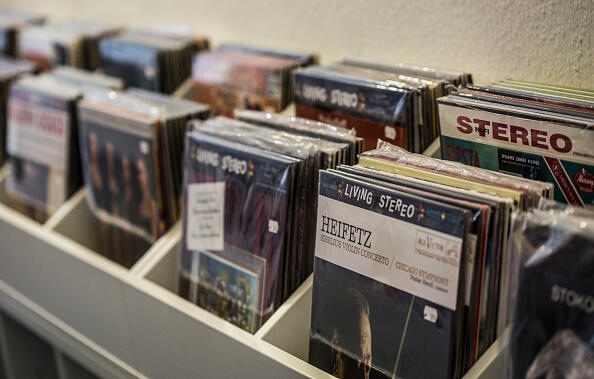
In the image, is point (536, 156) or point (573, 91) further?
point (573, 91)

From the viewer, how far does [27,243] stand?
168 centimetres

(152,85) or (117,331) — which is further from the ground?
(152,85)

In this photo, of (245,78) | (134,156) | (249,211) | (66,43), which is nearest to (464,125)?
(249,211)

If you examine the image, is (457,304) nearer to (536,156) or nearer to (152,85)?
(536,156)

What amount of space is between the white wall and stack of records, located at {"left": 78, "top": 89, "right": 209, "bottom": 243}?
39 cm

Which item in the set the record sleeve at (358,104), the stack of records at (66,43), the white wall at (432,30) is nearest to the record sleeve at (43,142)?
the stack of records at (66,43)

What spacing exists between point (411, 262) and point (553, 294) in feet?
0.67

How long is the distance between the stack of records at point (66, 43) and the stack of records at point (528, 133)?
149 cm

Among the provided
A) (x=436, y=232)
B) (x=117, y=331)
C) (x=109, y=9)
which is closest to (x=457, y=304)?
(x=436, y=232)

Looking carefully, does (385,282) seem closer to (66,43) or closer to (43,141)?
(43,141)

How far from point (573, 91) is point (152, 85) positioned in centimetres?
120

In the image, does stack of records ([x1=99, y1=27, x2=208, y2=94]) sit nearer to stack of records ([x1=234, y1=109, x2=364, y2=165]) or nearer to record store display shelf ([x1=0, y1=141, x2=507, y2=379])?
record store display shelf ([x1=0, y1=141, x2=507, y2=379])

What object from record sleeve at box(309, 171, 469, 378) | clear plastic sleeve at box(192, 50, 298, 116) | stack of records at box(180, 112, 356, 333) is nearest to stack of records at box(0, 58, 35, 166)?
clear plastic sleeve at box(192, 50, 298, 116)

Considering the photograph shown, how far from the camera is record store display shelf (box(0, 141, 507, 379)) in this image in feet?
3.68
